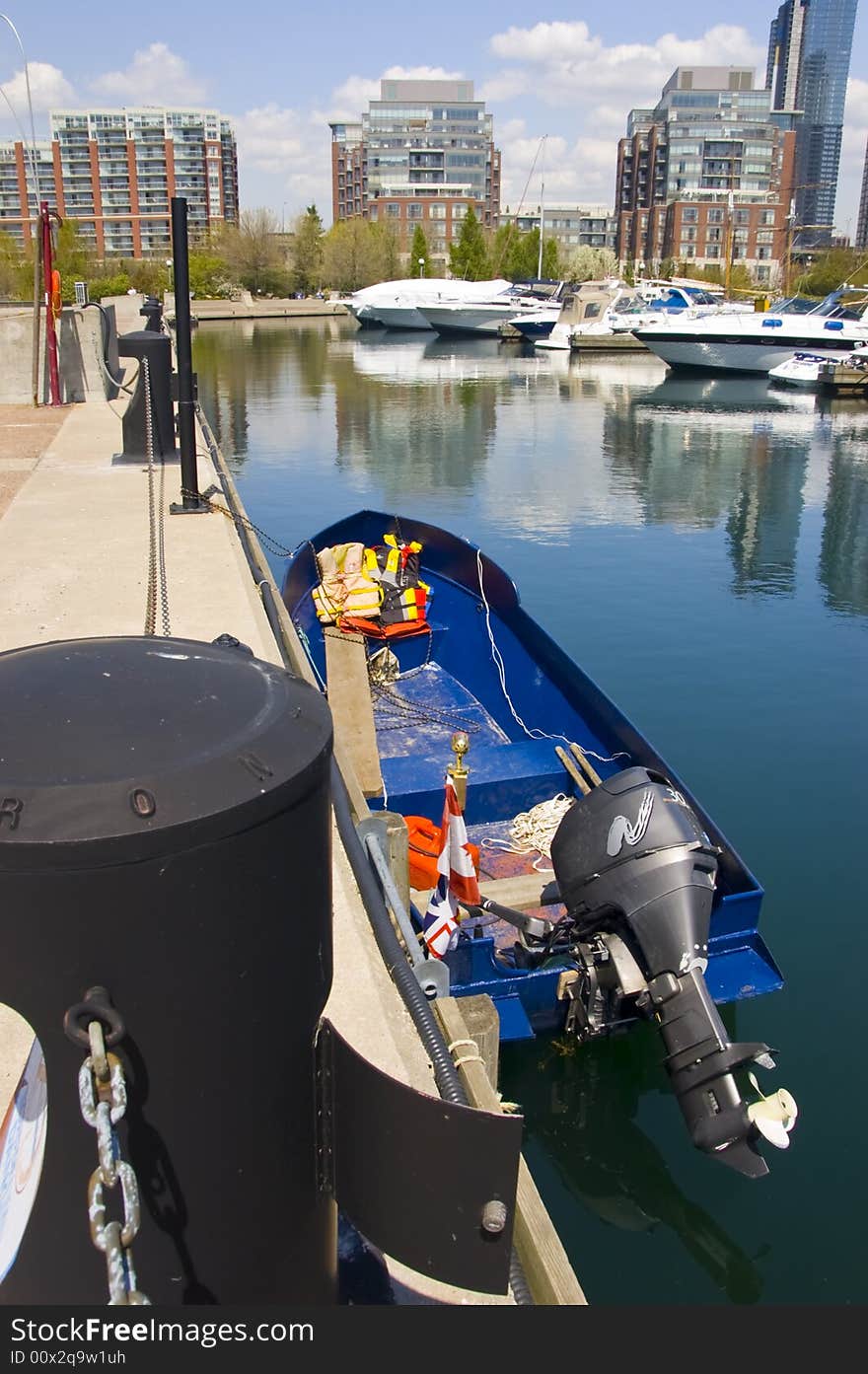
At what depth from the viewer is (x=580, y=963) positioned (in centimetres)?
572

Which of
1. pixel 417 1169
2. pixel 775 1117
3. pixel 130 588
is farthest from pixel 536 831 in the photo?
pixel 417 1169

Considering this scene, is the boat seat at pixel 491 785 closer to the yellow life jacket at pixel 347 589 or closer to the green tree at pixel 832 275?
the yellow life jacket at pixel 347 589

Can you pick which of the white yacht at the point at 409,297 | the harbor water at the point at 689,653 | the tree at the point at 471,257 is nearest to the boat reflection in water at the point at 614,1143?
the harbor water at the point at 689,653

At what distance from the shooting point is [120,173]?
5846 inches

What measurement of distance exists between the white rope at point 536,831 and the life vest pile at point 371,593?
142 inches

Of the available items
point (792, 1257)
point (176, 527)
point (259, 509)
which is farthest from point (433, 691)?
point (259, 509)

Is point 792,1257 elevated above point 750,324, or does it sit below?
below

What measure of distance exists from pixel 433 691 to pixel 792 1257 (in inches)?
247

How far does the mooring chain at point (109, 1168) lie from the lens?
56.9 inches

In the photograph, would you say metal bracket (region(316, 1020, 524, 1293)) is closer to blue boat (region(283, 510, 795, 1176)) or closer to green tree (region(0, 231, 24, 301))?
blue boat (region(283, 510, 795, 1176))

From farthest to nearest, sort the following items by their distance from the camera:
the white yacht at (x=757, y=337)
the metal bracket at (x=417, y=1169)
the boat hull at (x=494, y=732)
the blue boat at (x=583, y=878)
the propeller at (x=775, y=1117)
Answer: the white yacht at (x=757, y=337)
the boat hull at (x=494, y=732)
the blue boat at (x=583, y=878)
the propeller at (x=775, y=1117)
the metal bracket at (x=417, y=1169)

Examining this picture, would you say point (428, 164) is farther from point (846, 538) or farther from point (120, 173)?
point (846, 538)

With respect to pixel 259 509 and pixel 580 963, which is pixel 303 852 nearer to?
pixel 580 963

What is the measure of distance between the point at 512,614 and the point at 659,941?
5.87 meters
